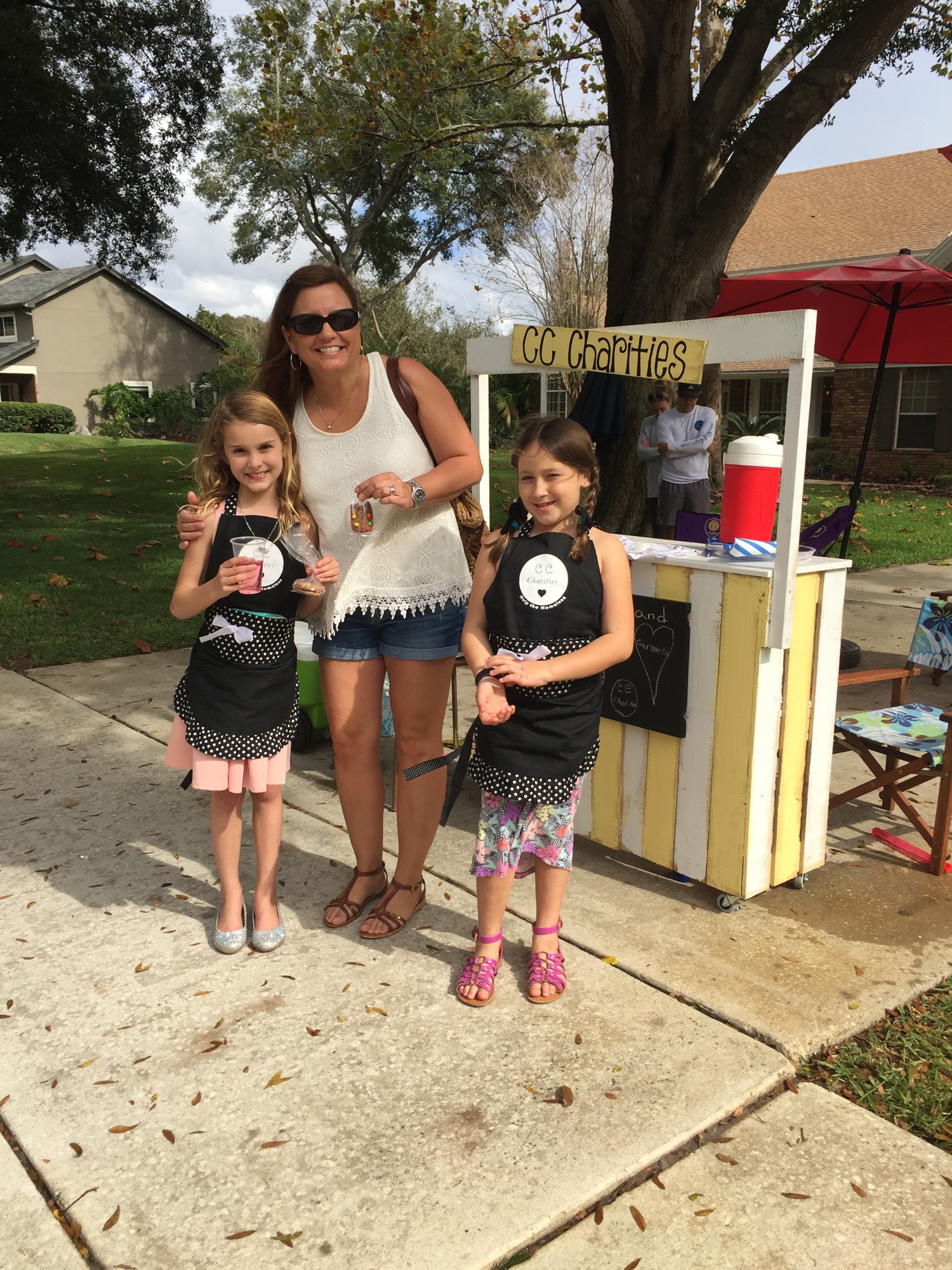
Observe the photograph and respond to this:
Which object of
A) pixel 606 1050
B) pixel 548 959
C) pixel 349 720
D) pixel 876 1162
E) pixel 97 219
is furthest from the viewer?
pixel 97 219

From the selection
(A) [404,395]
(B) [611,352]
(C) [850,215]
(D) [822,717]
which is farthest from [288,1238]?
(C) [850,215]

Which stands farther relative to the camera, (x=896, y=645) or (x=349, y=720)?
(x=896, y=645)

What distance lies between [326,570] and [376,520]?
232mm

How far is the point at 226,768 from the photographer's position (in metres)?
2.96

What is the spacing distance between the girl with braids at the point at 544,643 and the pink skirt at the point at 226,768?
63 cm

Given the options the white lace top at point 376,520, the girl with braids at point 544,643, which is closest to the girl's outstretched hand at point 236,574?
the white lace top at point 376,520

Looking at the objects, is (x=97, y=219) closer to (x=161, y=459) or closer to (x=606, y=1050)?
(x=161, y=459)

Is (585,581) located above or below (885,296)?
below

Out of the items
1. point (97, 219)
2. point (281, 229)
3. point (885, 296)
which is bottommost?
point (885, 296)

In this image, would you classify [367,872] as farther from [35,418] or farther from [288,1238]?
[35,418]

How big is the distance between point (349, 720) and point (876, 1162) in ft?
5.90

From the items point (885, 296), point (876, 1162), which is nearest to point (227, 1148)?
point (876, 1162)

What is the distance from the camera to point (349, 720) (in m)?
3.09

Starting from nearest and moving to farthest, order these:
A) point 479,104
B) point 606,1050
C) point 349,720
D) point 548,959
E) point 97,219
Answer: point 606,1050, point 548,959, point 349,720, point 97,219, point 479,104
